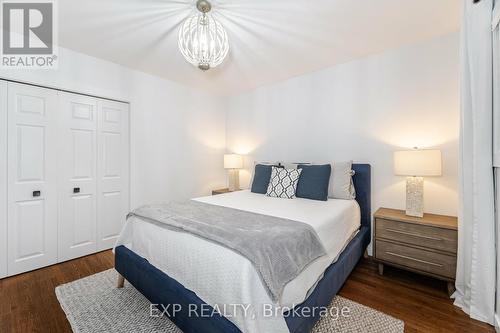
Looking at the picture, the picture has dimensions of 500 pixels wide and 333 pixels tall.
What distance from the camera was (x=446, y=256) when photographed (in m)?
A: 1.93

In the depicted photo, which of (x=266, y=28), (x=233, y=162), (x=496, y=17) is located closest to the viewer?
(x=496, y=17)

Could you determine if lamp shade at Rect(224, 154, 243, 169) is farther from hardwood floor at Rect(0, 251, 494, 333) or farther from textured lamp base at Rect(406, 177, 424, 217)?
textured lamp base at Rect(406, 177, 424, 217)

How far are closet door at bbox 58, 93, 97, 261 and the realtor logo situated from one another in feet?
1.35

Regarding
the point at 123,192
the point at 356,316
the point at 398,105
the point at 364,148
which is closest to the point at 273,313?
the point at 356,316

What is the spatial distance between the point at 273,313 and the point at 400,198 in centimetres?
219

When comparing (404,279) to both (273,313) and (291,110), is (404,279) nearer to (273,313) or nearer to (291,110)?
(273,313)

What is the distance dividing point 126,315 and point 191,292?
78cm

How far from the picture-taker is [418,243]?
205 cm

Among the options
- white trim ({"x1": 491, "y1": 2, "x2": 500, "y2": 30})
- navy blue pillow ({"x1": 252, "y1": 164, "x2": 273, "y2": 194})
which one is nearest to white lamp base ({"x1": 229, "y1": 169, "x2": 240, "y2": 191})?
navy blue pillow ({"x1": 252, "y1": 164, "x2": 273, "y2": 194})

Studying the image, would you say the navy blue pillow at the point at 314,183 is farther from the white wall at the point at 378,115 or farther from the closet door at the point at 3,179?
the closet door at the point at 3,179

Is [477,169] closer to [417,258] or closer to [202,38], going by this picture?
[417,258]

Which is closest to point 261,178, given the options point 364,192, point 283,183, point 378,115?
point 283,183

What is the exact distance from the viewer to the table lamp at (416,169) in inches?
80.8

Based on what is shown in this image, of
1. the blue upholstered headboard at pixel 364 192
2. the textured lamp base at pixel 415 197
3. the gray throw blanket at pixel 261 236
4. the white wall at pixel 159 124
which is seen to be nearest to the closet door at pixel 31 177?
the white wall at pixel 159 124
